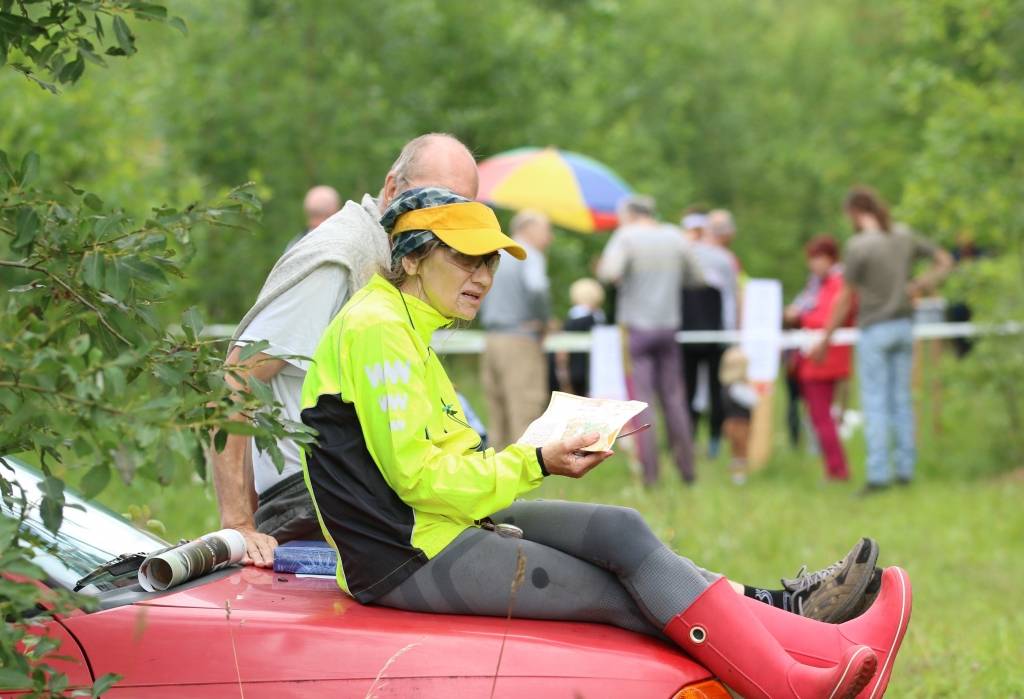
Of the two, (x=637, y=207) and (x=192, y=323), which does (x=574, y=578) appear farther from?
(x=637, y=207)

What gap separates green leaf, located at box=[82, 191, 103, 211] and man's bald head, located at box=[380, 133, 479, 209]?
1097 millimetres

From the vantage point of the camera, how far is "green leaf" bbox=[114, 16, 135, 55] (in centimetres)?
312

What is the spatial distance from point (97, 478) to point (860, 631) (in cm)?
201

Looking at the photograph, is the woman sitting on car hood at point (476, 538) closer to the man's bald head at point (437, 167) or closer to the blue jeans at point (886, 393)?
the man's bald head at point (437, 167)

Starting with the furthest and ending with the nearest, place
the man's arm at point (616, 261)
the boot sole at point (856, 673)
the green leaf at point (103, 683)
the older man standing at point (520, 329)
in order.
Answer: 1. the man's arm at point (616, 261)
2. the older man standing at point (520, 329)
3. the boot sole at point (856, 673)
4. the green leaf at point (103, 683)

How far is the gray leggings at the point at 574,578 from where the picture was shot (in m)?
3.47

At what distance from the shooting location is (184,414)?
275 cm

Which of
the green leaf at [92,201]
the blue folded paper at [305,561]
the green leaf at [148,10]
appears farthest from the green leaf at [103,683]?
the green leaf at [148,10]

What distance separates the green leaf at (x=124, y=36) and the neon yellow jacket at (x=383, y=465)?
2.71 feet

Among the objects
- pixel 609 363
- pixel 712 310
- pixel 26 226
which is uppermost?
pixel 26 226

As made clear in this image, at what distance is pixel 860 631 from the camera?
3.70 metres

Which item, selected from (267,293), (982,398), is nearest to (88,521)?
(267,293)

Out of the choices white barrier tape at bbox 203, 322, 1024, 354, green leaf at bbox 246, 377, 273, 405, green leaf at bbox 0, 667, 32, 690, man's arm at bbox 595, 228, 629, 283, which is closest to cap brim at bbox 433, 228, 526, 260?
green leaf at bbox 246, 377, 273, 405

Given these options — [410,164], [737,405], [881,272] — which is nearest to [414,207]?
[410,164]
